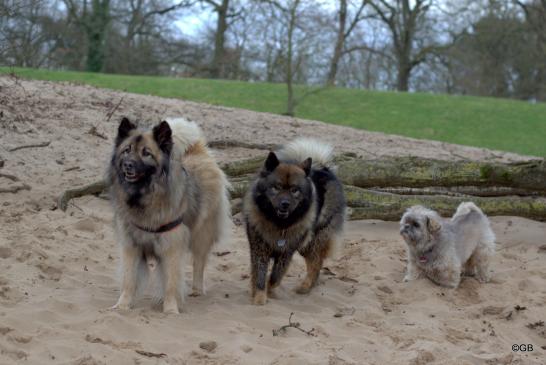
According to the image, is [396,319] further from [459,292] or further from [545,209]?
[545,209]

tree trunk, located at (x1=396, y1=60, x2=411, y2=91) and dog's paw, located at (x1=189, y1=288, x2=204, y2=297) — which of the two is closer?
dog's paw, located at (x1=189, y1=288, x2=204, y2=297)

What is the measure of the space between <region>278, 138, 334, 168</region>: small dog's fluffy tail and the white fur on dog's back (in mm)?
977

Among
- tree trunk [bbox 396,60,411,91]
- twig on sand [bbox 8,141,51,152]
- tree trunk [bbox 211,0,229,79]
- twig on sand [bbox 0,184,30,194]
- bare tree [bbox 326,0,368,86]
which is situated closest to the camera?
twig on sand [bbox 0,184,30,194]

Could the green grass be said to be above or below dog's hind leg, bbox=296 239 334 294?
above

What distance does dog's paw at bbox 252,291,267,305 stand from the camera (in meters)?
6.07

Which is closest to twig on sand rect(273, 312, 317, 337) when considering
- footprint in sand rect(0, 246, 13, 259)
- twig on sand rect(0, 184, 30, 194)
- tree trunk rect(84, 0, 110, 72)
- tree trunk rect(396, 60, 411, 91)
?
footprint in sand rect(0, 246, 13, 259)

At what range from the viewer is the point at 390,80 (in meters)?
42.4

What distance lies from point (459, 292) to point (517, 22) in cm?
3373

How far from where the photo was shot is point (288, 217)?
624 centimetres

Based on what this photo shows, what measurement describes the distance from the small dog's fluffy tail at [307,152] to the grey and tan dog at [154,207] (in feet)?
3.83

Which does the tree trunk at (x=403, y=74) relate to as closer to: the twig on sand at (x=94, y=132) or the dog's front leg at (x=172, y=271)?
the twig on sand at (x=94, y=132)

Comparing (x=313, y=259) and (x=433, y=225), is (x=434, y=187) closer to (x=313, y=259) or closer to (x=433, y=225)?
(x=433, y=225)

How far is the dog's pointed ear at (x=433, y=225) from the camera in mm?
6930

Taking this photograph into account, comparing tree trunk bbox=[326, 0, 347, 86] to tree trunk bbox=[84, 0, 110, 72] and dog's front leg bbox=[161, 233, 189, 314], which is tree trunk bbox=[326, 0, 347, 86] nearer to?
tree trunk bbox=[84, 0, 110, 72]
